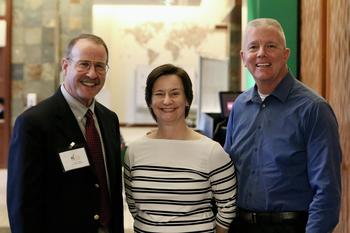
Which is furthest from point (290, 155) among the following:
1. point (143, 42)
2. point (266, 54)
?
point (143, 42)

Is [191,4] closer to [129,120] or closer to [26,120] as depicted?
[129,120]

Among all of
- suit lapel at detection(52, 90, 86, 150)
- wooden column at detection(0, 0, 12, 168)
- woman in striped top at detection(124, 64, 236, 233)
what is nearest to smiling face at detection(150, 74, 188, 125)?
woman in striped top at detection(124, 64, 236, 233)

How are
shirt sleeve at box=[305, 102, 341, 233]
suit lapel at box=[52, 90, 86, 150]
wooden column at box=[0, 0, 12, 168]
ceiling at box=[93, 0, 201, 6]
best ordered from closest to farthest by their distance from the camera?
shirt sleeve at box=[305, 102, 341, 233], suit lapel at box=[52, 90, 86, 150], wooden column at box=[0, 0, 12, 168], ceiling at box=[93, 0, 201, 6]

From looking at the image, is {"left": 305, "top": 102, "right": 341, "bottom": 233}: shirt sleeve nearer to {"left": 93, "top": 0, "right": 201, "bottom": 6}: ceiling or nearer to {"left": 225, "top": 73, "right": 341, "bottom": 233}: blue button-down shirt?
{"left": 225, "top": 73, "right": 341, "bottom": 233}: blue button-down shirt

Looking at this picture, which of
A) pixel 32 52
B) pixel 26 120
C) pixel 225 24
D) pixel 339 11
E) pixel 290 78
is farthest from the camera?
pixel 225 24

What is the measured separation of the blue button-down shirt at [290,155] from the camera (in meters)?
1.50

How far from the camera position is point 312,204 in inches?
59.6

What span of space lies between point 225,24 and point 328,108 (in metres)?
5.35

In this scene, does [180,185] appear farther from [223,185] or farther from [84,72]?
[84,72]

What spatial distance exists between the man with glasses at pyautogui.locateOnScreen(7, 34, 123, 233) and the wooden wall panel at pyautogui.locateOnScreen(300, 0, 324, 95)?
1.56 metres

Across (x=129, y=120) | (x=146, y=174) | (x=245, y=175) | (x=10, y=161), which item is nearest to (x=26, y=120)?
(x=10, y=161)

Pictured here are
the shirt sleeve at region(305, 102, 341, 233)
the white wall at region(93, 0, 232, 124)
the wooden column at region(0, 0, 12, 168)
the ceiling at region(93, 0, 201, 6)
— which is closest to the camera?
the shirt sleeve at region(305, 102, 341, 233)

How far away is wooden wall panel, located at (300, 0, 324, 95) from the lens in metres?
2.70

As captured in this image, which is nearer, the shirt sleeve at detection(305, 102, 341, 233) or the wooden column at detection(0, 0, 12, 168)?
the shirt sleeve at detection(305, 102, 341, 233)
